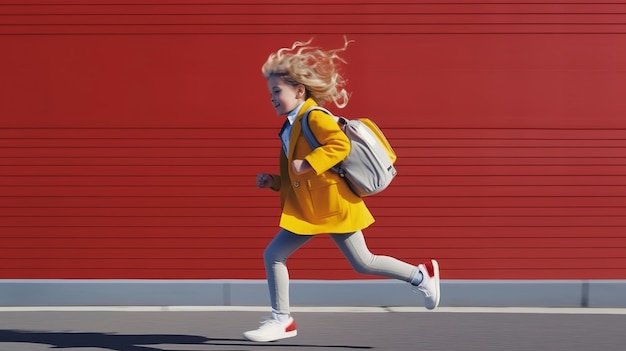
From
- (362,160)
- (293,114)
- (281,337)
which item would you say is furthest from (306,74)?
(281,337)

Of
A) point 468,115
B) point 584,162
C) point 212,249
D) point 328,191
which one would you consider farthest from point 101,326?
point 584,162

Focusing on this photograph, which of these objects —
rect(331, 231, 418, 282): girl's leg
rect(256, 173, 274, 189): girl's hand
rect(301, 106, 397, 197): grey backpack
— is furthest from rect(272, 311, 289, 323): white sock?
rect(301, 106, 397, 197): grey backpack

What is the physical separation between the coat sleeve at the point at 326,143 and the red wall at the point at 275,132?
2257 millimetres

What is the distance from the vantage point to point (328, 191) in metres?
6.38

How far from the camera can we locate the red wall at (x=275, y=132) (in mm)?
8469

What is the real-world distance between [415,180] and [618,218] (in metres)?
1.56

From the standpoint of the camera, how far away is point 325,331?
7254mm

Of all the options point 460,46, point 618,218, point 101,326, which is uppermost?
point 460,46

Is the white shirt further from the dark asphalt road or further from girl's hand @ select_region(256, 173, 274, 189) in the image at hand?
the dark asphalt road

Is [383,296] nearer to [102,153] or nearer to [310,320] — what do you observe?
[310,320]

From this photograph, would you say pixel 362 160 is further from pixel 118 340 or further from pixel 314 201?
pixel 118 340

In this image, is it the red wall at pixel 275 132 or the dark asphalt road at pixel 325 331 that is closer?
the dark asphalt road at pixel 325 331

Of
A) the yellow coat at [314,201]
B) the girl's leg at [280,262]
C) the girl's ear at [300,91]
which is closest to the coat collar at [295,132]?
the yellow coat at [314,201]

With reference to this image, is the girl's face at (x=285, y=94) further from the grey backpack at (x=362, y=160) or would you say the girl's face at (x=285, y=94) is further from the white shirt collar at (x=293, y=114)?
the grey backpack at (x=362, y=160)
